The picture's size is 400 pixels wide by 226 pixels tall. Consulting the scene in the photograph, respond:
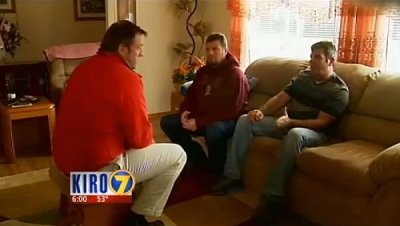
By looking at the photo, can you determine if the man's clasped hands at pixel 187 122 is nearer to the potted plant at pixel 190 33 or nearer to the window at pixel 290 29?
the window at pixel 290 29

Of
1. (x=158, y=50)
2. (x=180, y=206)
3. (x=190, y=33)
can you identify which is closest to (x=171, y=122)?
(x=180, y=206)

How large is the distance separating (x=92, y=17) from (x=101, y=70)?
362cm

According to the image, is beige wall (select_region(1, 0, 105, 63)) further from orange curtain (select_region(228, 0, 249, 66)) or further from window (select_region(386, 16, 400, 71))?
window (select_region(386, 16, 400, 71))

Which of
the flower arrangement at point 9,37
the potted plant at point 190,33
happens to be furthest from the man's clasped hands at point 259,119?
the flower arrangement at point 9,37

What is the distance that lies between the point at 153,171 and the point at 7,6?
3544mm

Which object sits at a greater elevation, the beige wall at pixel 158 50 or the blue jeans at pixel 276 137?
the beige wall at pixel 158 50

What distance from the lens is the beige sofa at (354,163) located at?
7.00 ft

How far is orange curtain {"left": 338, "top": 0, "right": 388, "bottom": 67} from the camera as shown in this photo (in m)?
3.02

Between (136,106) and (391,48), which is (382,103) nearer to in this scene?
(391,48)

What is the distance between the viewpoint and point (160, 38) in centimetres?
494

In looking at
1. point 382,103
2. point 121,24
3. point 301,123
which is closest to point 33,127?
point 121,24

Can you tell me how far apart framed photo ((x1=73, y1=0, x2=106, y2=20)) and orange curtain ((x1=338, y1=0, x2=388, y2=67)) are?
3199 millimetres

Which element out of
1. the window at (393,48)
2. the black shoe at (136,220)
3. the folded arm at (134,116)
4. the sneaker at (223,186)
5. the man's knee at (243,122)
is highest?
the window at (393,48)

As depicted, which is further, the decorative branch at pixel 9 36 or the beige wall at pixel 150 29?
the beige wall at pixel 150 29
